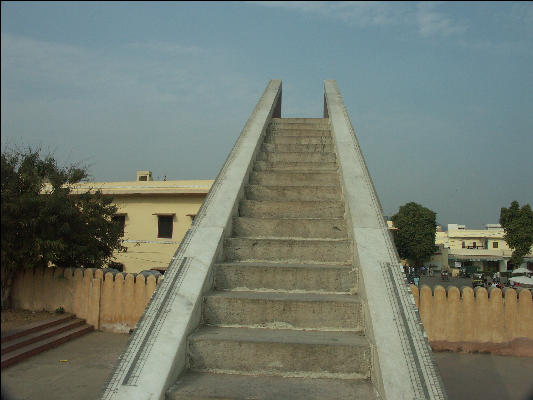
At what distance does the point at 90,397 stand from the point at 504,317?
19.7 feet

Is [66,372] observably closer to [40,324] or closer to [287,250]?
[40,324]

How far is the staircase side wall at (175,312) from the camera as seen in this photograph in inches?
92.8

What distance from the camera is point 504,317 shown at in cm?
661

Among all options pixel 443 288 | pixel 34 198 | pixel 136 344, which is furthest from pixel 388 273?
pixel 34 198

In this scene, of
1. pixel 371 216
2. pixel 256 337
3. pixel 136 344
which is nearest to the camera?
pixel 136 344

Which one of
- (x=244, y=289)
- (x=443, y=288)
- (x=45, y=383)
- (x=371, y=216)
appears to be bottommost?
(x=45, y=383)

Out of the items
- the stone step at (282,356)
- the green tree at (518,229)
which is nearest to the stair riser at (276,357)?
the stone step at (282,356)

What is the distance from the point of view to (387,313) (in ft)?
9.08

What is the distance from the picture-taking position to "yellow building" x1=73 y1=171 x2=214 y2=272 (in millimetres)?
16797

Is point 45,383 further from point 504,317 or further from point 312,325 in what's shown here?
point 504,317

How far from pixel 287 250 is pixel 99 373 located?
9.20 feet

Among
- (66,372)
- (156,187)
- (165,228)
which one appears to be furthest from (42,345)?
(156,187)

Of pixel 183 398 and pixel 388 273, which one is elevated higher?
pixel 388 273

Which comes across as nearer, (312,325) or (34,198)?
(312,325)
